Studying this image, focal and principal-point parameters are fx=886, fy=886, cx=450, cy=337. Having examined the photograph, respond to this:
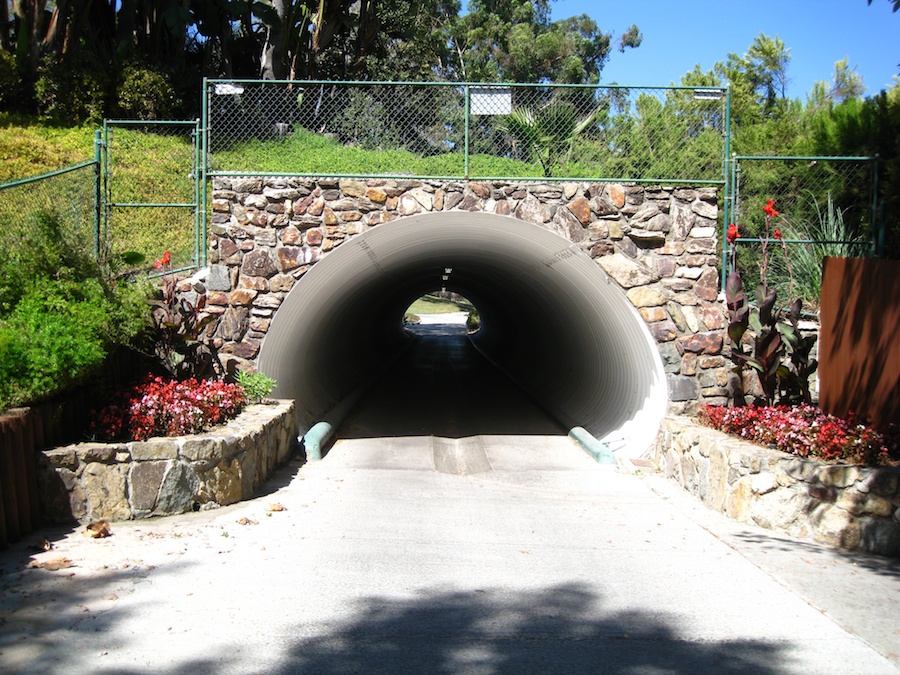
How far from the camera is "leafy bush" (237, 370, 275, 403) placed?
33.1ft

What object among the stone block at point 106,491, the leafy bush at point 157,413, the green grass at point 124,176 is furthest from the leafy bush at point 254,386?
the green grass at point 124,176

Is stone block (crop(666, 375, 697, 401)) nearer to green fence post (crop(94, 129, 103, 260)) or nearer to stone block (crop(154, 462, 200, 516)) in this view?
stone block (crop(154, 462, 200, 516))

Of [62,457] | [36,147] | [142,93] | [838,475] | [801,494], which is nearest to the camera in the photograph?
[62,457]

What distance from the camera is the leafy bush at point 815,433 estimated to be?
7.39 metres

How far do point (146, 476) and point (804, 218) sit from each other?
9655 mm

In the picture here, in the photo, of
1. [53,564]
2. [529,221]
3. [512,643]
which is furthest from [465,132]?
[512,643]

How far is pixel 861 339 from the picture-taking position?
319 inches

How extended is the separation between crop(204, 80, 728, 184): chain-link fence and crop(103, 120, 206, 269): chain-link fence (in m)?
0.72

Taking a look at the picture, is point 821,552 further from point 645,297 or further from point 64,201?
point 64,201

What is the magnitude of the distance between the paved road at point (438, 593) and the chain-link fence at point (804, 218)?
164 inches

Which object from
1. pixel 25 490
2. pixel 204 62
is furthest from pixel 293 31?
pixel 25 490

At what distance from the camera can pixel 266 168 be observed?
10812 millimetres

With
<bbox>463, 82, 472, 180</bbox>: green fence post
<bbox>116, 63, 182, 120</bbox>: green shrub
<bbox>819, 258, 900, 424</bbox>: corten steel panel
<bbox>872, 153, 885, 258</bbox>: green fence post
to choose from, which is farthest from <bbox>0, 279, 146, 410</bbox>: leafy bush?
<bbox>116, 63, 182, 120</bbox>: green shrub

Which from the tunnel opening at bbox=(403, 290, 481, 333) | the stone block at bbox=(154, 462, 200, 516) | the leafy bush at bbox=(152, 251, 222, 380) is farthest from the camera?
the tunnel opening at bbox=(403, 290, 481, 333)
